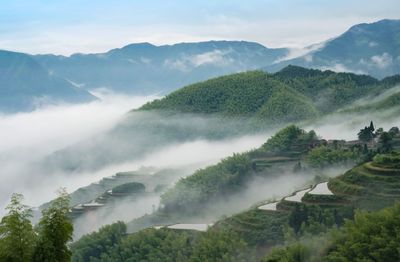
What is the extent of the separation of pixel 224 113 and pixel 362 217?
461 feet

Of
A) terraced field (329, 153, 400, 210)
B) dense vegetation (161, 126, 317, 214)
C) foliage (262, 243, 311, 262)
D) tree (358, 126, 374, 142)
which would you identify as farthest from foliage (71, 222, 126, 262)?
tree (358, 126, 374, 142)

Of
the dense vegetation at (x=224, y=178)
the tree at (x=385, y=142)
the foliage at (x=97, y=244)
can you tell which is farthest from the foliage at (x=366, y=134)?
the foliage at (x=97, y=244)

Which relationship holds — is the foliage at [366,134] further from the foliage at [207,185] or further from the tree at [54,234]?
the tree at [54,234]

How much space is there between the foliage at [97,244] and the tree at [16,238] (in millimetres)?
42873

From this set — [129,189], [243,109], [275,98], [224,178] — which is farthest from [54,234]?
[243,109]

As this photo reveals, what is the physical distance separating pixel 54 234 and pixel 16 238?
5.18 ft

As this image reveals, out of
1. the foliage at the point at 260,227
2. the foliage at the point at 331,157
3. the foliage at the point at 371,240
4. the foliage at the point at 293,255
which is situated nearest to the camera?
the foliage at the point at 371,240

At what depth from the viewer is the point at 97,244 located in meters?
73.4

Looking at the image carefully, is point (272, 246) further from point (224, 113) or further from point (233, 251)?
point (224, 113)

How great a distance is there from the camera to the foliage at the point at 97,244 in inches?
2849

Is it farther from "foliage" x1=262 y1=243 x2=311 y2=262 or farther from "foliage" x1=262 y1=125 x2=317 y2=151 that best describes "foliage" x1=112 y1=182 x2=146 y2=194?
"foliage" x1=262 y1=243 x2=311 y2=262

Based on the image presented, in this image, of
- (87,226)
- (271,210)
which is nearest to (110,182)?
(87,226)

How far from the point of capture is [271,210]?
66.3 metres

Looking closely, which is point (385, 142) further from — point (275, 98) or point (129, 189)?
point (275, 98)
